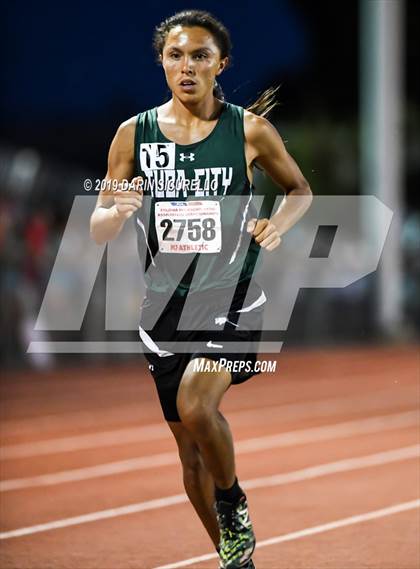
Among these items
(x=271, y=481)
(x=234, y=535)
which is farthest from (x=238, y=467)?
(x=234, y=535)

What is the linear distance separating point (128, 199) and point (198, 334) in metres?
0.66

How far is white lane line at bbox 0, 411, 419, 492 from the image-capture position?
915 cm

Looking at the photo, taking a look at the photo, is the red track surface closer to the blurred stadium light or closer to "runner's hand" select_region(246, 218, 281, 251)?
"runner's hand" select_region(246, 218, 281, 251)

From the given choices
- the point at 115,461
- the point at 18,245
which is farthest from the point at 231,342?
the point at 18,245

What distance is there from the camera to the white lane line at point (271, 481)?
290 inches

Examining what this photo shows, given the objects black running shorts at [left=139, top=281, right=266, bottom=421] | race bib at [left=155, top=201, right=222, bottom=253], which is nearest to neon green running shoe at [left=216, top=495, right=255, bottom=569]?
black running shorts at [left=139, top=281, right=266, bottom=421]

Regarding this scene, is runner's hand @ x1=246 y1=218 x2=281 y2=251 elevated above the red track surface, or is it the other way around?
runner's hand @ x1=246 y1=218 x2=281 y2=251

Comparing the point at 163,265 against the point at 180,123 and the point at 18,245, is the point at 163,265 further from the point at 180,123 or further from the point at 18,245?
the point at 18,245

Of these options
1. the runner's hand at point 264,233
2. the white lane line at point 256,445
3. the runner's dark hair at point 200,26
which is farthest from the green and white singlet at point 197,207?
the white lane line at point 256,445

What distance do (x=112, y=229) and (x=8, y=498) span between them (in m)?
3.63

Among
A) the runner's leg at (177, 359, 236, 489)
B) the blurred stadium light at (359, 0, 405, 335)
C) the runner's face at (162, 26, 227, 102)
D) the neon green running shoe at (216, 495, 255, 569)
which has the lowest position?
the blurred stadium light at (359, 0, 405, 335)

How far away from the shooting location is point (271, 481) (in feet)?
29.3

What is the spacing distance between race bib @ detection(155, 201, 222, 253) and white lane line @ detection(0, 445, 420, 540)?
258 centimetres

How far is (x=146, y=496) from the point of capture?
838cm
